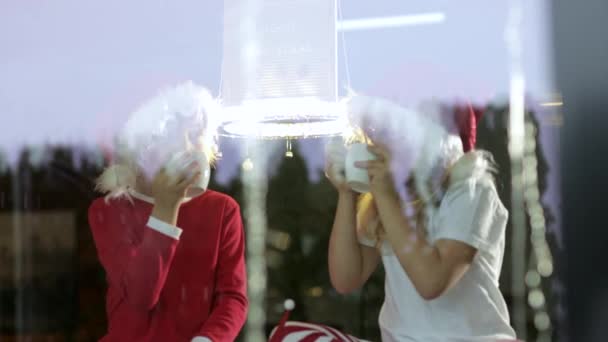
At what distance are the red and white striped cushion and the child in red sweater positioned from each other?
94 millimetres

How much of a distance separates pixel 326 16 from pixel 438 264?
54 centimetres

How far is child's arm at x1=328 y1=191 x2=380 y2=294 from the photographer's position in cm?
141

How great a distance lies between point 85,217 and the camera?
162 centimetres

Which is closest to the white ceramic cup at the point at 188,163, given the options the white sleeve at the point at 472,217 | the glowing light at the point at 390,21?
the glowing light at the point at 390,21

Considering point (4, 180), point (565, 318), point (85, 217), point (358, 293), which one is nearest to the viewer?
point (565, 318)

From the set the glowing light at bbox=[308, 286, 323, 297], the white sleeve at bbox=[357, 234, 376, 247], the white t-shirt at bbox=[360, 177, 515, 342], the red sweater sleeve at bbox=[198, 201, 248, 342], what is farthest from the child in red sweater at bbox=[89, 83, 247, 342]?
the white t-shirt at bbox=[360, 177, 515, 342]

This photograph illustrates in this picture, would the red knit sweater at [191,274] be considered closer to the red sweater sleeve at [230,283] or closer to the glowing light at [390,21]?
the red sweater sleeve at [230,283]

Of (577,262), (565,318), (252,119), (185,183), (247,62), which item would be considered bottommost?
(565,318)

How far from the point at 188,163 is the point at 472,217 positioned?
0.60 meters

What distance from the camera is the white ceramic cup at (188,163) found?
151 cm

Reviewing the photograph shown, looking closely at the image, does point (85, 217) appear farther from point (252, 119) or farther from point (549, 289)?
point (549, 289)

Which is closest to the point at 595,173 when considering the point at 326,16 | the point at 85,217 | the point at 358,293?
the point at 358,293

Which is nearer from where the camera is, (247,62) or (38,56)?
(247,62)

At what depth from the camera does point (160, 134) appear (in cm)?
156
